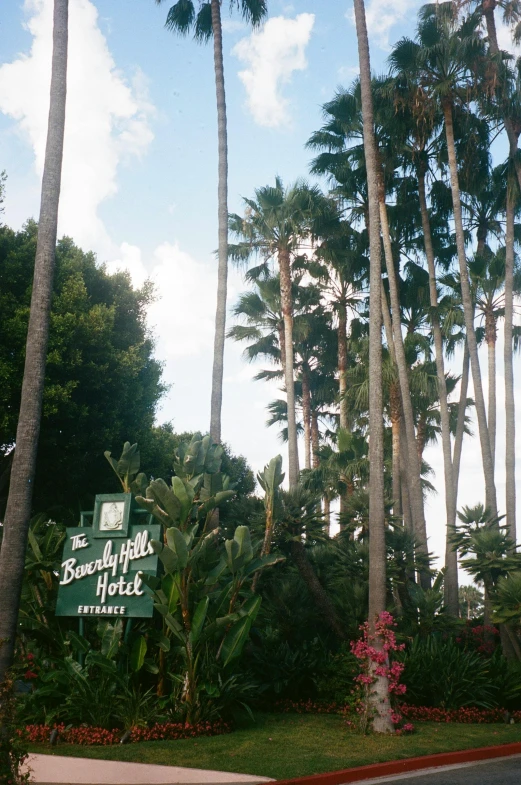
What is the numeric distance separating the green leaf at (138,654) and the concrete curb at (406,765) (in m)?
4.00

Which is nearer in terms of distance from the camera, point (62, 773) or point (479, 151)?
point (62, 773)

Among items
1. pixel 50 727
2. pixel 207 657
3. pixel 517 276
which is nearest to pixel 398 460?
pixel 517 276

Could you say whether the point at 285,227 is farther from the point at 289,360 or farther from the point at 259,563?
the point at 259,563

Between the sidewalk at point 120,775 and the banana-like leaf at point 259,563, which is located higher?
the banana-like leaf at point 259,563

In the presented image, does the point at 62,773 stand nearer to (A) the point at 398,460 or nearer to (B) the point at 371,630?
(B) the point at 371,630

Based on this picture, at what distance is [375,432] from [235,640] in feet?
15.7

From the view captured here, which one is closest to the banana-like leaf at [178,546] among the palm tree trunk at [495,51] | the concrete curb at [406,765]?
the concrete curb at [406,765]

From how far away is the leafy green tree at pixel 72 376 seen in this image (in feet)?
65.7

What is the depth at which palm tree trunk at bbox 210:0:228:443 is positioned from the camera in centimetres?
1729

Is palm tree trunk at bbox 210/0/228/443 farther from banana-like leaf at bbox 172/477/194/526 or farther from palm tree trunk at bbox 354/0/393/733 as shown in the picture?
banana-like leaf at bbox 172/477/194/526

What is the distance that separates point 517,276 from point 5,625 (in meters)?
19.6

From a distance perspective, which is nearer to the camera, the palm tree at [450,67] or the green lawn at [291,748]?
the green lawn at [291,748]

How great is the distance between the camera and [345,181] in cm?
2644

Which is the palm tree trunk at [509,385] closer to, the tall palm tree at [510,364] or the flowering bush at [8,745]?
the tall palm tree at [510,364]
